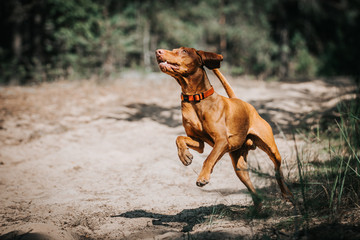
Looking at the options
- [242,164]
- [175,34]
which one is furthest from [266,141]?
[175,34]

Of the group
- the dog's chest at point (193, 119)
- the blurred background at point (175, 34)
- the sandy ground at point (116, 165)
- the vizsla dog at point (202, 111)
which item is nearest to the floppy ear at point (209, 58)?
the vizsla dog at point (202, 111)

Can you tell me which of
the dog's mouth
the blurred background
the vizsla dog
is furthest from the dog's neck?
the blurred background

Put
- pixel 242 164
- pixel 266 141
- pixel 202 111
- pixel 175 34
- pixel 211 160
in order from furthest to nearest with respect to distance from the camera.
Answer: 1. pixel 175 34
2. pixel 242 164
3. pixel 266 141
4. pixel 202 111
5. pixel 211 160

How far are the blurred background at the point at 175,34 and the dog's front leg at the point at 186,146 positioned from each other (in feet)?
46.2

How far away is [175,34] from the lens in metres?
23.3

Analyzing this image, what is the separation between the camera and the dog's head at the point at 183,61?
2.51 metres

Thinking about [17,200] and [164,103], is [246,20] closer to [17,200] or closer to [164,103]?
[164,103]

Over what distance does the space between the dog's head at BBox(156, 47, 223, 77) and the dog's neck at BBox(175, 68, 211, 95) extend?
4cm

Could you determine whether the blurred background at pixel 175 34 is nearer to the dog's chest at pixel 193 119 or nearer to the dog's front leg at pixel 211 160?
the dog's chest at pixel 193 119

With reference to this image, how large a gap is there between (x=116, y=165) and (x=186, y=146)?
3240mm

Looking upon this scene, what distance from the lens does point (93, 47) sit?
59.7 feet

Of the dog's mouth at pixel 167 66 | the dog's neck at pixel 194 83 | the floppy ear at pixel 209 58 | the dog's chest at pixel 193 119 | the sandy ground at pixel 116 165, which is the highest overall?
the floppy ear at pixel 209 58

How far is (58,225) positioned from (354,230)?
2.87m

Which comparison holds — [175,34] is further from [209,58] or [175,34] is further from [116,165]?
[209,58]
